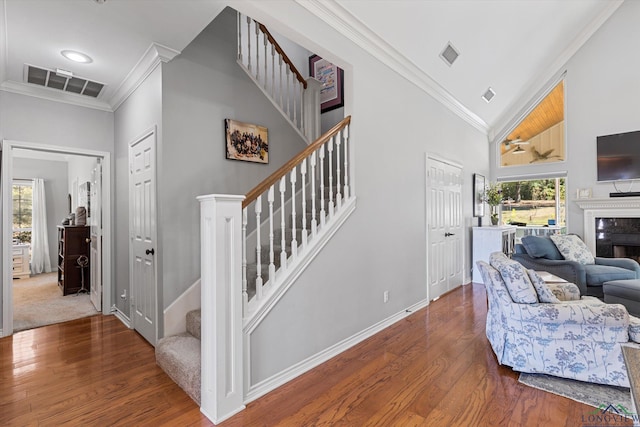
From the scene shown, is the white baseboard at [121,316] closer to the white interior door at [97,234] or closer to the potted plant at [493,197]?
the white interior door at [97,234]

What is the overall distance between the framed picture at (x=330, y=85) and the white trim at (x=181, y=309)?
10.3 feet

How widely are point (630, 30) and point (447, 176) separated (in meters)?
3.84

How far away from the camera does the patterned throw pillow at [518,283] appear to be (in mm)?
2371

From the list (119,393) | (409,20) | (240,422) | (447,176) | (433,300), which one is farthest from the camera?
(447,176)

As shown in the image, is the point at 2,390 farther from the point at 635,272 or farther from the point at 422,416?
the point at 635,272

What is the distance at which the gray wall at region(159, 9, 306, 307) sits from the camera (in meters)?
2.77

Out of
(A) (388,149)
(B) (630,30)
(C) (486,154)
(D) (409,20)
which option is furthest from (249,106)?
(B) (630,30)

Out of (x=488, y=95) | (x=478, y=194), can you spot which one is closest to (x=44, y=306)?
(x=478, y=194)

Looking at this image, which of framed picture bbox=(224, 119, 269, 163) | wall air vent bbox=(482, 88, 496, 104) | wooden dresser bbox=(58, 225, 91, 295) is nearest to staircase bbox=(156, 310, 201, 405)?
framed picture bbox=(224, 119, 269, 163)

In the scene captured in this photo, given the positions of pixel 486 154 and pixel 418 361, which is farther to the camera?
pixel 486 154

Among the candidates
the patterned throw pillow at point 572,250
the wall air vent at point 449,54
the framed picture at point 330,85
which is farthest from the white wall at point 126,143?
the patterned throw pillow at point 572,250

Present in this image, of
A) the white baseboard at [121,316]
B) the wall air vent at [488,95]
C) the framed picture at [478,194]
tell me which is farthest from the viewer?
the framed picture at [478,194]

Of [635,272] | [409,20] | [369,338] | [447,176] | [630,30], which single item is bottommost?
[369,338]

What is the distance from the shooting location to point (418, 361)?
103 inches
